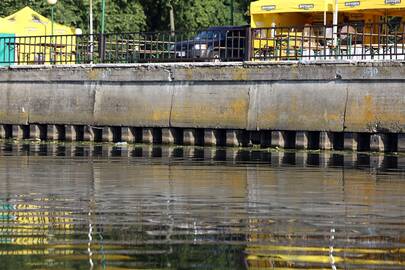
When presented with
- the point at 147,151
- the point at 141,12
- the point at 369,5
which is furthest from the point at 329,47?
the point at 141,12

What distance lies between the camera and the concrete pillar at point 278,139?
2631cm

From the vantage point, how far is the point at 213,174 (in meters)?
18.6

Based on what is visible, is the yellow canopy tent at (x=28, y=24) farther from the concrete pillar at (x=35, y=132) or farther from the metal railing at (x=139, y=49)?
the concrete pillar at (x=35, y=132)

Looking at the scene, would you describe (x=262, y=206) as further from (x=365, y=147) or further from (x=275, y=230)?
(x=365, y=147)

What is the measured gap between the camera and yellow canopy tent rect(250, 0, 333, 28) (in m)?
35.6

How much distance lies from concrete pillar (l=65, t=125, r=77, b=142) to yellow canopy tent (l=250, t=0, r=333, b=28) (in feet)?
27.2

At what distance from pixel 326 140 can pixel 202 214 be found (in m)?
13.3

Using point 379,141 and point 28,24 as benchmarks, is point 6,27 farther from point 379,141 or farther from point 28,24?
point 379,141

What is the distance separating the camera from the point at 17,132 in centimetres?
3212

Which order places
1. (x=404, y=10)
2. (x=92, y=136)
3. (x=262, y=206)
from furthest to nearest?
1. (x=404, y=10)
2. (x=92, y=136)
3. (x=262, y=206)

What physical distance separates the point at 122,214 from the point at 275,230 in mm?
1993

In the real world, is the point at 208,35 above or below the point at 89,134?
above

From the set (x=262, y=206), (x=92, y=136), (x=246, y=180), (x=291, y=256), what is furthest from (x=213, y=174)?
(x=92, y=136)

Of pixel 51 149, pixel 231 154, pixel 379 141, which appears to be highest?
pixel 379 141
